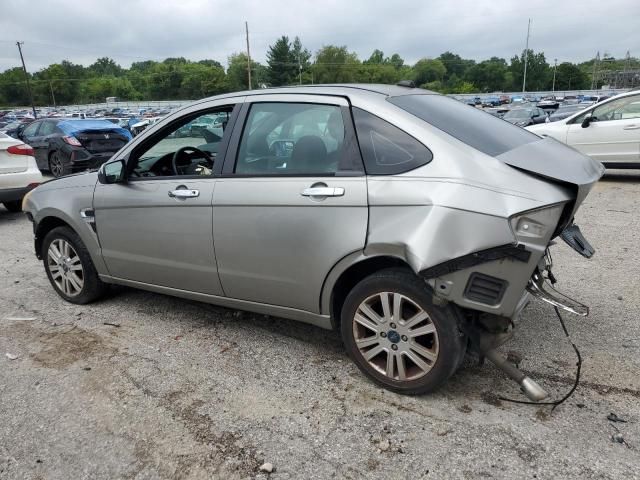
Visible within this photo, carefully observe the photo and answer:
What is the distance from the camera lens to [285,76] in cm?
9538

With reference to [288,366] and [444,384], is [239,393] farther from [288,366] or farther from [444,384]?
[444,384]

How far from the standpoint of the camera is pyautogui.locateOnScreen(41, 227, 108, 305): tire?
4395mm

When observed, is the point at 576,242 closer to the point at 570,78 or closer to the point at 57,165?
the point at 57,165

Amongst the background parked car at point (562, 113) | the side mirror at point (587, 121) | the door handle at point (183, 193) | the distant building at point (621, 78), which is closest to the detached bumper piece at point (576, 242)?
the door handle at point (183, 193)

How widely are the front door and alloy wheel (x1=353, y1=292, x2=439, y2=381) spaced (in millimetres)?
1150

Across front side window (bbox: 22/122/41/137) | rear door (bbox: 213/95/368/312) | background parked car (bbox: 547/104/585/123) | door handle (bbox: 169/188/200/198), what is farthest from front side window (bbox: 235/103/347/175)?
background parked car (bbox: 547/104/585/123)

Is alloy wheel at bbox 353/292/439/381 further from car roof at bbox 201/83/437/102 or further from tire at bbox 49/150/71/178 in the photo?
tire at bbox 49/150/71/178

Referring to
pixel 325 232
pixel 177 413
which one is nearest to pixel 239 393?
pixel 177 413

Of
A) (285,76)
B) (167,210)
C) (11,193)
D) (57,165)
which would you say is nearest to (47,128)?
(57,165)

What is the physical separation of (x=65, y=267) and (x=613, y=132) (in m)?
9.31

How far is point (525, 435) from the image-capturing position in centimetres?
260

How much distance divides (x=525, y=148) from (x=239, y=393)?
217 centimetres

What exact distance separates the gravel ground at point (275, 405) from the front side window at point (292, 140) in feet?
4.16

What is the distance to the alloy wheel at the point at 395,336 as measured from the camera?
282cm
